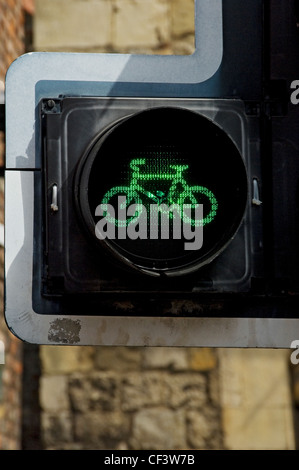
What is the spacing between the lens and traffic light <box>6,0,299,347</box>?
2908 millimetres

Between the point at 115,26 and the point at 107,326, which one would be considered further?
the point at 115,26

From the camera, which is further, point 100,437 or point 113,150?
point 100,437

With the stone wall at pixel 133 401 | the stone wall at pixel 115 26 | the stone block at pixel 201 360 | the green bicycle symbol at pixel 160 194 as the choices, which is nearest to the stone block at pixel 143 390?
the stone wall at pixel 133 401

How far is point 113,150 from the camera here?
2957 mm

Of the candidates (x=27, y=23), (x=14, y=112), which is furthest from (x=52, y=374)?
(x=14, y=112)

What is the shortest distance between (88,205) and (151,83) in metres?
0.54

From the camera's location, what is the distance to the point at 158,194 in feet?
9.54

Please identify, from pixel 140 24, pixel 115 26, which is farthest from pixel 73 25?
pixel 140 24

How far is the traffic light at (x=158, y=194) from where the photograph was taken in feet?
9.54

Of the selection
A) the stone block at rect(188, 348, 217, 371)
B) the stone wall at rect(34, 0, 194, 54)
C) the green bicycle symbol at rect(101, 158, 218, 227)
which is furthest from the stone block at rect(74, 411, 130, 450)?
the green bicycle symbol at rect(101, 158, 218, 227)

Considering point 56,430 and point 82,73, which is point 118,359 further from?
point 82,73

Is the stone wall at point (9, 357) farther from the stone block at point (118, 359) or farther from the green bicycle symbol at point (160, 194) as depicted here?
the green bicycle symbol at point (160, 194)

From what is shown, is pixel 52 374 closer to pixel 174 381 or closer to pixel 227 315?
pixel 174 381

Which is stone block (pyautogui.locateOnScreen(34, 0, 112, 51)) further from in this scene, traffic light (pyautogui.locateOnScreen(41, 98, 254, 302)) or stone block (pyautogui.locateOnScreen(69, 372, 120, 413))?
traffic light (pyautogui.locateOnScreen(41, 98, 254, 302))
